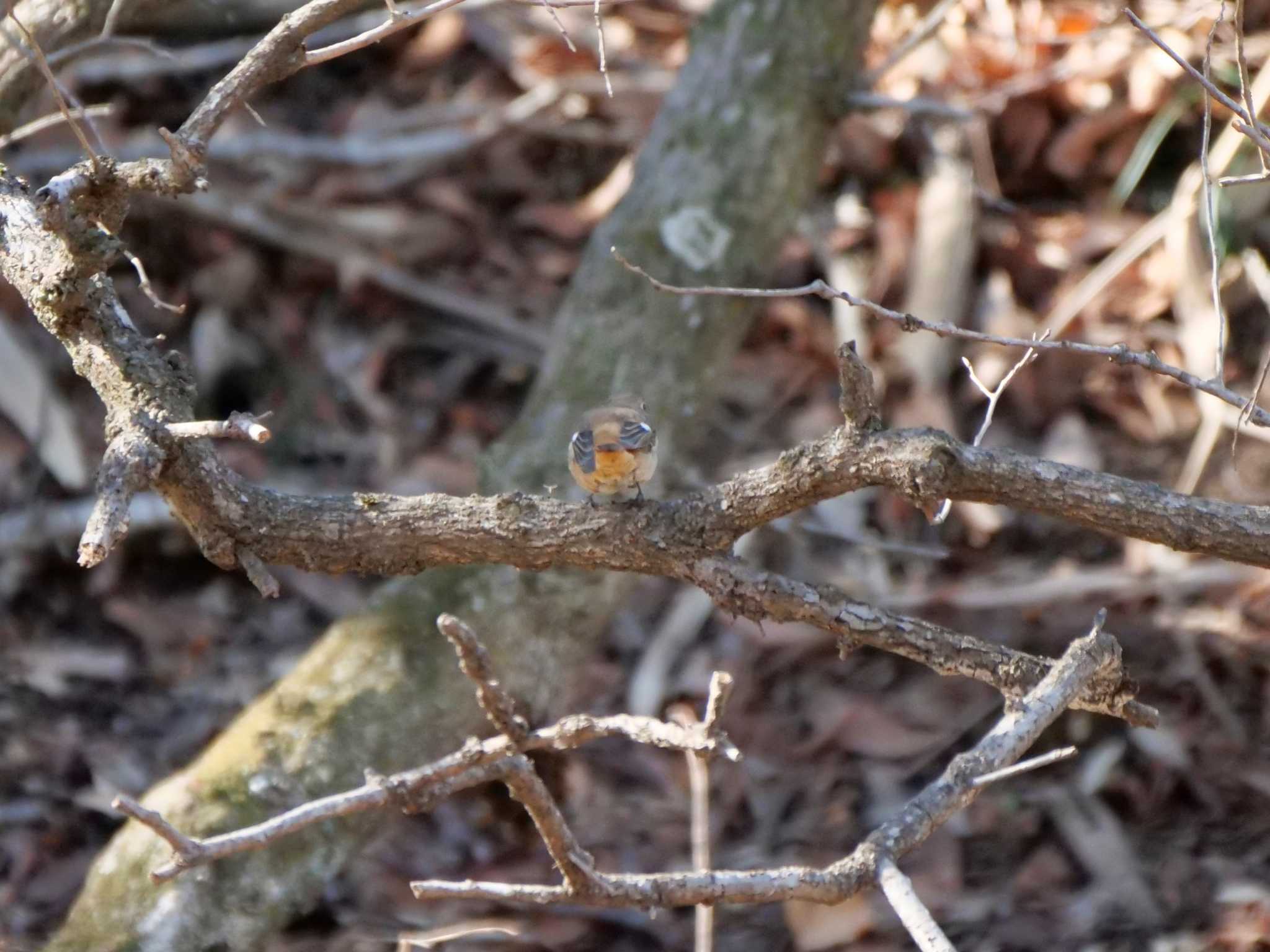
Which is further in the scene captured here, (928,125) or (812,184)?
(928,125)

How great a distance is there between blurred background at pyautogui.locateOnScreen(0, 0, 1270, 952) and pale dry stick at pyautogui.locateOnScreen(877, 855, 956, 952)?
1562 millimetres

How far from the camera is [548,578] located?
389cm

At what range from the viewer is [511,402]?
5793 mm

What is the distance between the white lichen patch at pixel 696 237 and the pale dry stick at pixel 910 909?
253cm

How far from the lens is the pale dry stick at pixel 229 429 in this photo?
6.30 feet

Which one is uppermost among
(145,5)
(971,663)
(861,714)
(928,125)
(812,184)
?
(928,125)

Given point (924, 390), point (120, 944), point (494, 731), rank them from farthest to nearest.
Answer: point (924, 390) → point (494, 731) → point (120, 944)

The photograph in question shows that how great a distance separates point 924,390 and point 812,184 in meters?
1.01

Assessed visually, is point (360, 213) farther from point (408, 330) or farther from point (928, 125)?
point (928, 125)

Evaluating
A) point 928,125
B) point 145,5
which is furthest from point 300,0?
point 928,125

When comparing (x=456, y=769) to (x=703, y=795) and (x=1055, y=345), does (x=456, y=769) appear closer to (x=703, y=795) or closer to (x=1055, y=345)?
(x=703, y=795)

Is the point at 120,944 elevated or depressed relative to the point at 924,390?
depressed

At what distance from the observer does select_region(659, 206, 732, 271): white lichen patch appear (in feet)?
14.1

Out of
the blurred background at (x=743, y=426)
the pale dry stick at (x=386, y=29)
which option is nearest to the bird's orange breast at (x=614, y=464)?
the pale dry stick at (x=386, y=29)
